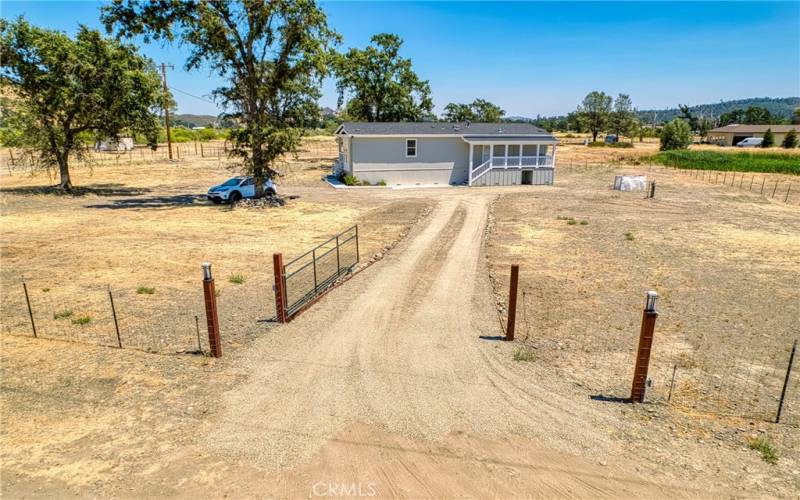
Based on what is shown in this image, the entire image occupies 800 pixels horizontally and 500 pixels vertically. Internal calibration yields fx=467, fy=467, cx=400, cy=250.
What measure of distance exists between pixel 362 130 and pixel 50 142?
20247 millimetres

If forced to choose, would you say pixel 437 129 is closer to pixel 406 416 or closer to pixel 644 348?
pixel 644 348

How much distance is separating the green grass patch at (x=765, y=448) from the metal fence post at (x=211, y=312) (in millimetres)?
8548

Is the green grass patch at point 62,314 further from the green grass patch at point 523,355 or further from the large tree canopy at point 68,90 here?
the large tree canopy at point 68,90

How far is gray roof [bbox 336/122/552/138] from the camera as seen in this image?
35188 mm

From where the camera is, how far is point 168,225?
21734mm

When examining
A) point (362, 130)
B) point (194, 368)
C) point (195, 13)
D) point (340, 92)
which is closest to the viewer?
point (194, 368)

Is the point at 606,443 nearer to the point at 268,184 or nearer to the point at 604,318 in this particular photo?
the point at 604,318

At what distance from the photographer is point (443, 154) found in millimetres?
36531

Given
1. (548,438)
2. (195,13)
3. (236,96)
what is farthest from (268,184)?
(548,438)

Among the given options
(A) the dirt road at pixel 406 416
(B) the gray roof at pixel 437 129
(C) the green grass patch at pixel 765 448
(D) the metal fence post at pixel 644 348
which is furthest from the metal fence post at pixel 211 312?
(B) the gray roof at pixel 437 129

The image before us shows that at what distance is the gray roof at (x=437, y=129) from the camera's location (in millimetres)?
35188

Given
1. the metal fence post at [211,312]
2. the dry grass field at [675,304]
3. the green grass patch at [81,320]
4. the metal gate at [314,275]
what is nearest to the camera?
the dry grass field at [675,304]

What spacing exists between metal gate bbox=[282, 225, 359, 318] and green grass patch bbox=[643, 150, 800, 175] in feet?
169

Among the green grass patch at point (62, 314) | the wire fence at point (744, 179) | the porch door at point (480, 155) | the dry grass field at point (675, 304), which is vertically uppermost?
the porch door at point (480, 155)
